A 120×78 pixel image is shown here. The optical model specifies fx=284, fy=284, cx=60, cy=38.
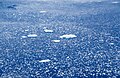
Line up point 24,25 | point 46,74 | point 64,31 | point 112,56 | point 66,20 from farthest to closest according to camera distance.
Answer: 1. point 66,20
2. point 24,25
3. point 64,31
4. point 112,56
5. point 46,74

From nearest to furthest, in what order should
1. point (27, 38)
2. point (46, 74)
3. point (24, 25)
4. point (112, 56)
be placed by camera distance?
point (46, 74) < point (112, 56) < point (27, 38) < point (24, 25)

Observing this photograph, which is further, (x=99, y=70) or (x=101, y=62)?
(x=101, y=62)

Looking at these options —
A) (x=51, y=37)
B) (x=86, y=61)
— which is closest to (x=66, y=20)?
(x=51, y=37)

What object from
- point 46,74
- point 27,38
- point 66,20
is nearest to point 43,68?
point 46,74

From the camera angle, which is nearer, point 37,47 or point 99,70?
point 99,70

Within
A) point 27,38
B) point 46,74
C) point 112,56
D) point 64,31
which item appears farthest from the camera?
point 64,31

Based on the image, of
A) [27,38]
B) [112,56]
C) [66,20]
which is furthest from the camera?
[66,20]

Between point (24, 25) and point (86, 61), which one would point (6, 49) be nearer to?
point (86, 61)

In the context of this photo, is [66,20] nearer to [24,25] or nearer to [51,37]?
[24,25]

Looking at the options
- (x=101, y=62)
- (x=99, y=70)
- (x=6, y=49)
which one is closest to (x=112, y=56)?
(x=101, y=62)
